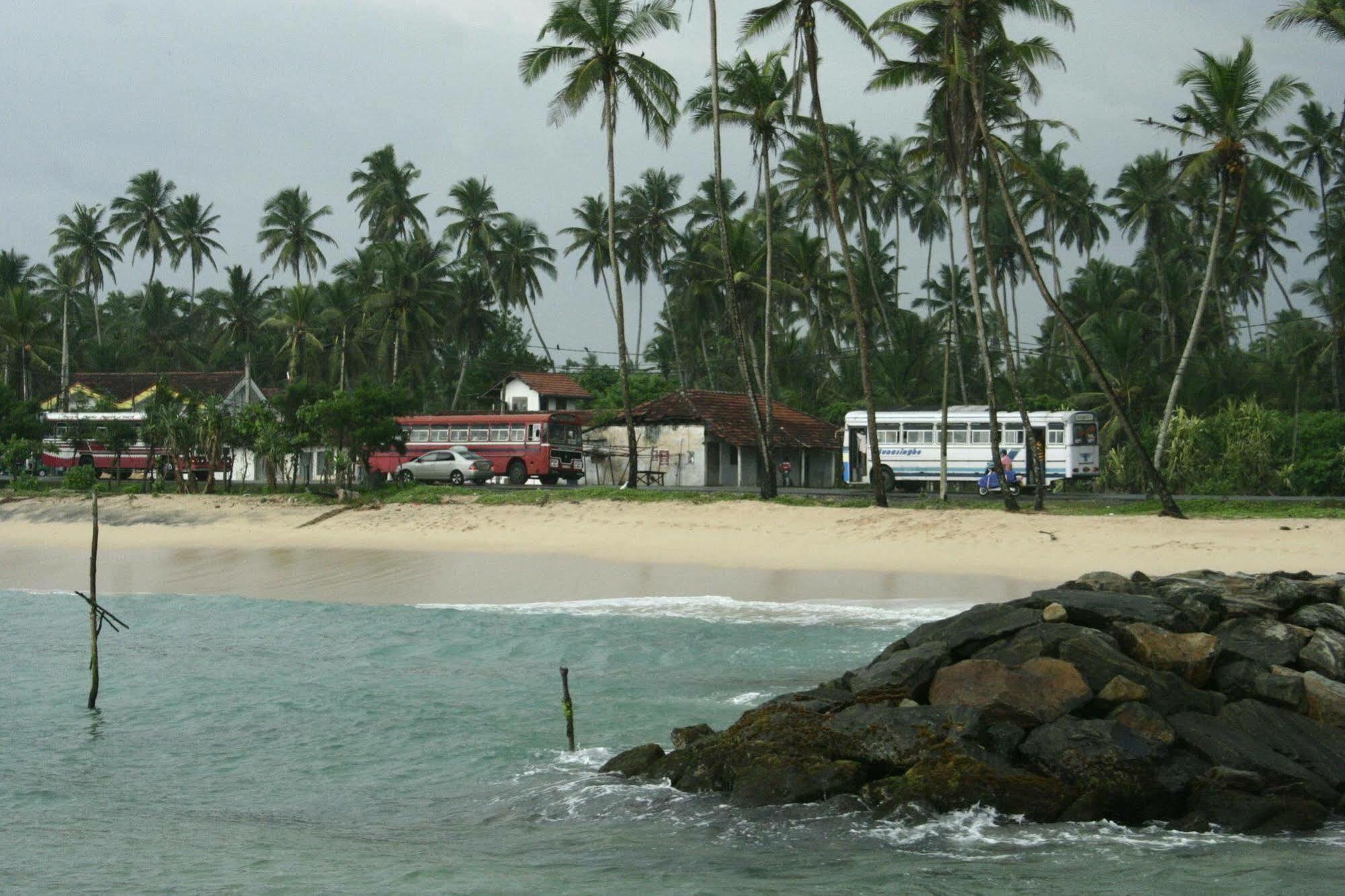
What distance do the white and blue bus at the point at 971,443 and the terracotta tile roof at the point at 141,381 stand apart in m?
32.1

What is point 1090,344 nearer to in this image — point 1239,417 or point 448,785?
point 1239,417

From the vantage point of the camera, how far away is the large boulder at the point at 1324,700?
9609 millimetres

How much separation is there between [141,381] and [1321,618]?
57321mm

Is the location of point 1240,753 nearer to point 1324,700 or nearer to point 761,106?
Answer: point 1324,700

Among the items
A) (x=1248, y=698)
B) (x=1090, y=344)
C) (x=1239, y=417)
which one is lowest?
(x=1248, y=698)

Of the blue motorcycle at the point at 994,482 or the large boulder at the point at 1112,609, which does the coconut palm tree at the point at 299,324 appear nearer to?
the blue motorcycle at the point at 994,482

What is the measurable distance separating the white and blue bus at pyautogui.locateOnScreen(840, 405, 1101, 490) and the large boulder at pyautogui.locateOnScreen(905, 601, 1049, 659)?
26128 millimetres

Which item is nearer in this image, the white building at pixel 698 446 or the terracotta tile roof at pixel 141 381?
the white building at pixel 698 446

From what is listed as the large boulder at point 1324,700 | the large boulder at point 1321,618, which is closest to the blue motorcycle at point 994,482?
the large boulder at point 1321,618

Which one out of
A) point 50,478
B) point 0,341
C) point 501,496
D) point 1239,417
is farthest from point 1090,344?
point 0,341

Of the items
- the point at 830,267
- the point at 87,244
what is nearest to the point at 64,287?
the point at 87,244

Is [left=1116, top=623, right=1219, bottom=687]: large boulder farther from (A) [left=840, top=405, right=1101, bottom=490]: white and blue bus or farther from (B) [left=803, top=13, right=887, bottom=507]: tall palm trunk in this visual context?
(A) [left=840, top=405, right=1101, bottom=490]: white and blue bus

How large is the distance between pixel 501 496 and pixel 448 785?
22296 millimetres

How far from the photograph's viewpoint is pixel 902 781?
9070mm
